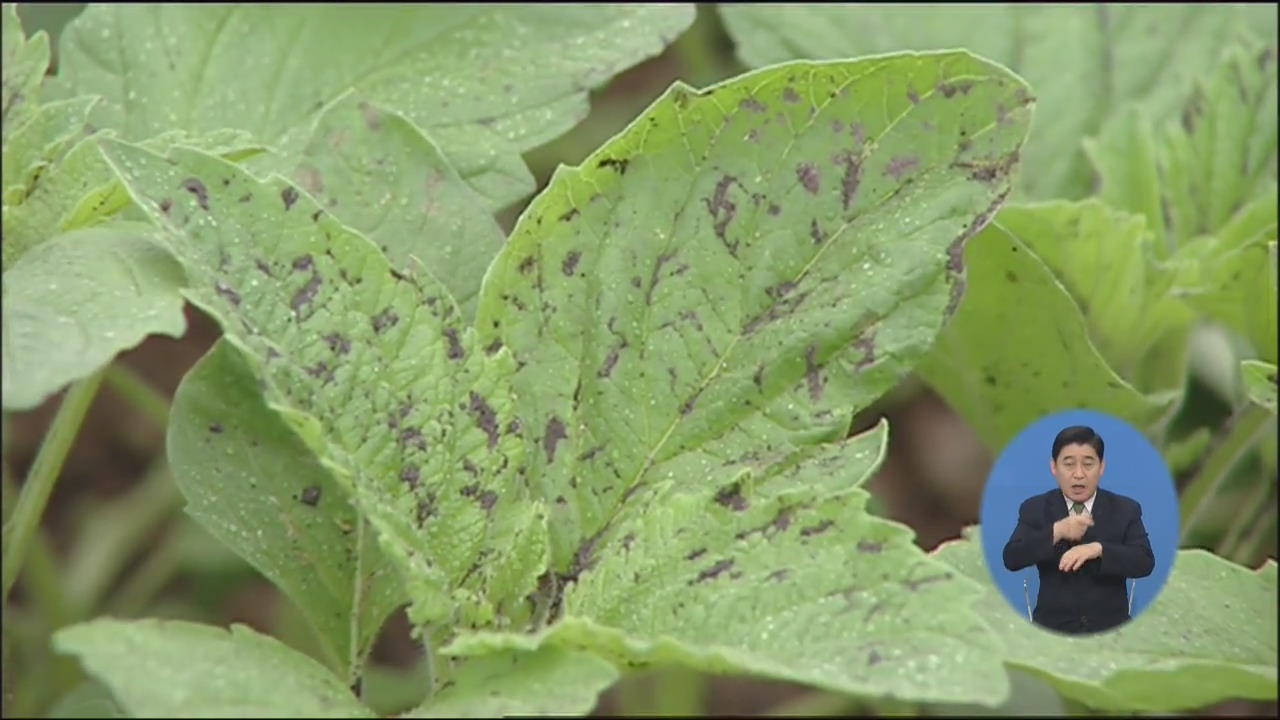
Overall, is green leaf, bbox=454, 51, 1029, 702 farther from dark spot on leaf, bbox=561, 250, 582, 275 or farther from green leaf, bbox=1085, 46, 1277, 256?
green leaf, bbox=1085, 46, 1277, 256

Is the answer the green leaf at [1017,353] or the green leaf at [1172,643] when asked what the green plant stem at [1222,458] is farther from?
the green leaf at [1172,643]

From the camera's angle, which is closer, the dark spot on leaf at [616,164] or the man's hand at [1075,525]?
the man's hand at [1075,525]

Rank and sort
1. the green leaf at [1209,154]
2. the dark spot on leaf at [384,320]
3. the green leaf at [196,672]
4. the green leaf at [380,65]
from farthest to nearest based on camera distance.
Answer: the green leaf at [1209,154]
the green leaf at [380,65]
the dark spot on leaf at [384,320]
the green leaf at [196,672]

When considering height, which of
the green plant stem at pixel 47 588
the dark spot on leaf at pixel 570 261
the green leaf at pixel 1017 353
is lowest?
the green plant stem at pixel 47 588

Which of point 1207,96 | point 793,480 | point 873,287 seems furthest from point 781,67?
point 1207,96

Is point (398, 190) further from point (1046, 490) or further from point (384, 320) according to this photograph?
point (1046, 490)

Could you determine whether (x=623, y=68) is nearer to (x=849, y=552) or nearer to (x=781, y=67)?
(x=781, y=67)

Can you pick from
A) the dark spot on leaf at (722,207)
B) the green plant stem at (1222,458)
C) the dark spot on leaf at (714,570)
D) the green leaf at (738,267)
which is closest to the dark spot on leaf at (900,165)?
the green leaf at (738,267)
